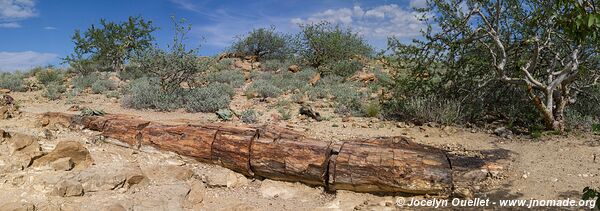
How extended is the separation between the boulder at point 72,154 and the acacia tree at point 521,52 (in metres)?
5.49

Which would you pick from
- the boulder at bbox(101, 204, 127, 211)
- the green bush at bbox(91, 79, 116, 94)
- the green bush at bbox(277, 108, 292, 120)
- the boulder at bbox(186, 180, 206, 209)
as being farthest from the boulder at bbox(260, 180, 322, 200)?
the green bush at bbox(91, 79, 116, 94)

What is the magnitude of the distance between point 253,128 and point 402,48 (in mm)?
3690

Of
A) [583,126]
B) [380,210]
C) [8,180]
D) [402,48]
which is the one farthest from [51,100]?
[583,126]

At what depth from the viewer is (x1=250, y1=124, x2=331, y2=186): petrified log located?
4895 millimetres

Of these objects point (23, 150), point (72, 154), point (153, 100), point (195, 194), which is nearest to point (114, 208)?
point (195, 194)

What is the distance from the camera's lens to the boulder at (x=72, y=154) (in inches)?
188

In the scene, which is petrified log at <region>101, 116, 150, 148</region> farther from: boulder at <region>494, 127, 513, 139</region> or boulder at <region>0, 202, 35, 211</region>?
boulder at <region>494, 127, 513, 139</region>

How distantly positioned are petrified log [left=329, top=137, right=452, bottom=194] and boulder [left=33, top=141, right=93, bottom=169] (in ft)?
9.26

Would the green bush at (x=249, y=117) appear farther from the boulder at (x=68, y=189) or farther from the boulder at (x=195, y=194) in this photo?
the boulder at (x=68, y=189)

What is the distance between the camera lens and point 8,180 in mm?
4250

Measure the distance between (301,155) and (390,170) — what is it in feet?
3.38

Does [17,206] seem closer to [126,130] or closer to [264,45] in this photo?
[126,130]

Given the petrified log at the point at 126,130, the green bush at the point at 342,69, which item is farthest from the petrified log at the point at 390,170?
the green bush at the point at 342,69

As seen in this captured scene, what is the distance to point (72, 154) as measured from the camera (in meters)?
4.86
